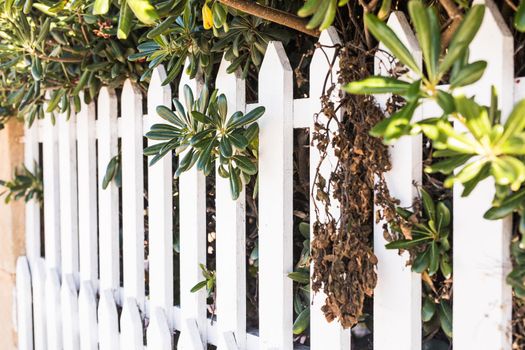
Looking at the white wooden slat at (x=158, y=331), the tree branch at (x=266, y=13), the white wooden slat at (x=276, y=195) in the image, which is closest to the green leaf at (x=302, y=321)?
the white wooden slat at (x=276, y=195)

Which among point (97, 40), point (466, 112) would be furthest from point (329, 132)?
point (97, 40)

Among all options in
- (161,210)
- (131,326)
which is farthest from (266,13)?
(131,326)

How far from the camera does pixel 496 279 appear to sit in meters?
1.20

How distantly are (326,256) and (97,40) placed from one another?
4.31 ft

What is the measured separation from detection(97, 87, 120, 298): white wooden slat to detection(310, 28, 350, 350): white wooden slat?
113 cm

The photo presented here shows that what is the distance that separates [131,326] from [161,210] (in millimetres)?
501

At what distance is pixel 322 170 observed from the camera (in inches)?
59.7

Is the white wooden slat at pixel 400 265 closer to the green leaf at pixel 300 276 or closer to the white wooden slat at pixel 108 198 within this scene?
the green leaf at pixel 300 276

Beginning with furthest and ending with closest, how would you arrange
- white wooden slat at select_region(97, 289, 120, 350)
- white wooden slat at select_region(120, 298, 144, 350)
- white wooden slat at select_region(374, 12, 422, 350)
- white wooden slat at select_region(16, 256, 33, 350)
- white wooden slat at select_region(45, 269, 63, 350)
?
white wooden slat at select_region(16, 256, 33, 350) < white wooden slat at select_region(45, 269, 63, 350) < white wooden slat at select_region(97, 289, 120, 350) < white wooden slat at select_region(120, 298, 144, 350) < white wooden slat at select_region(374, 12, 422, 350)

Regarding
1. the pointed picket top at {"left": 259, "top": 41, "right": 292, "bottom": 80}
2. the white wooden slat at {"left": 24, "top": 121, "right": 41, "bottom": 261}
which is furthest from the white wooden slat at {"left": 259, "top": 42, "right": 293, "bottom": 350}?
the white wooden slat at {"left": 24, "top": 121, "right": 41, "bottom": 261}

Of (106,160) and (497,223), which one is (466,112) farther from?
(106,160)

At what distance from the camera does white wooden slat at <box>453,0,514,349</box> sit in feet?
3.86

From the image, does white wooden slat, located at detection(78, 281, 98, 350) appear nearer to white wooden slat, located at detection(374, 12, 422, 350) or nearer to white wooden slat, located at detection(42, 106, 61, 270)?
white wooden slat, located at detection(42, 106, 61, 270)

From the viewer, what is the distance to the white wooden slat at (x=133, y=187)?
2.25m
